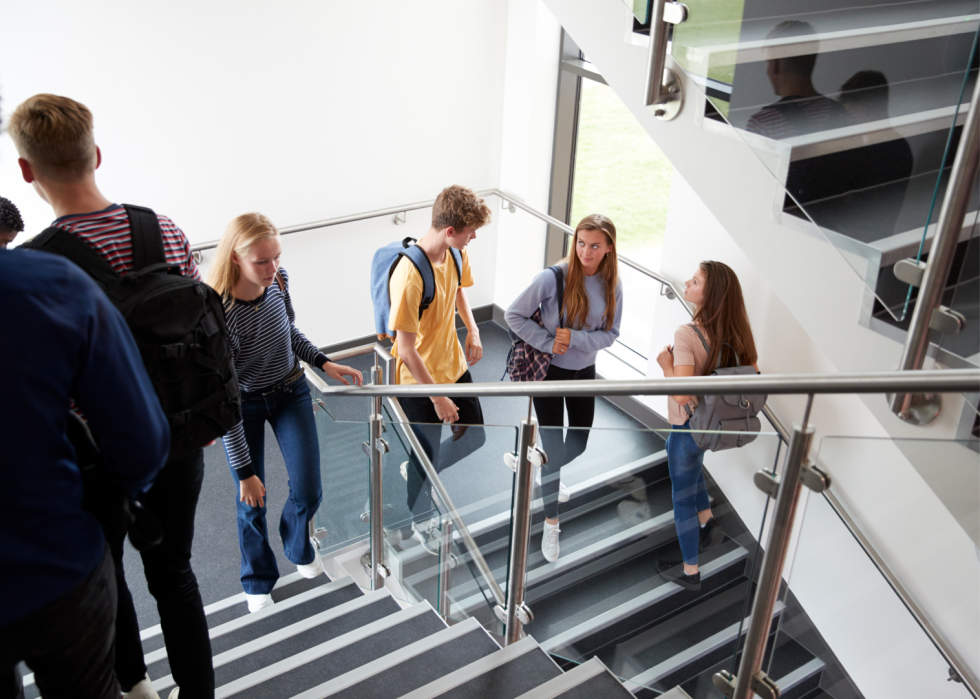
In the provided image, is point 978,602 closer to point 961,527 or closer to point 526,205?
point 961,527

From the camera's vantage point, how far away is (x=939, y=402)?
6.95 feet

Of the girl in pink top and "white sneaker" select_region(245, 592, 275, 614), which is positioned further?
"white sneaker" select_region(245, 592, 275, 614)

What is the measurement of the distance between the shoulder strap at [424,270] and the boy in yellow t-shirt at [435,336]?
23mm

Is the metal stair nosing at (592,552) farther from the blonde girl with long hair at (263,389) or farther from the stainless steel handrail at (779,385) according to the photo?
the blonde girl with long hair at (263,389)

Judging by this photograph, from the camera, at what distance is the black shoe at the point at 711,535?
6.48 feet

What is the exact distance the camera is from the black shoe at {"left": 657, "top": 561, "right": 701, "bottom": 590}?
2.04 m

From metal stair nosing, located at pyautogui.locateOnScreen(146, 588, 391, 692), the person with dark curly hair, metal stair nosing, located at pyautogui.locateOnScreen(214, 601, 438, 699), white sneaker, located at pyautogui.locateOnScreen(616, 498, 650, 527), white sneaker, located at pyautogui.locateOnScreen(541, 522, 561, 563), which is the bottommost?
metal stair nosing, located at pyautogui.locateOnScreen(146, 588, 391, 692)

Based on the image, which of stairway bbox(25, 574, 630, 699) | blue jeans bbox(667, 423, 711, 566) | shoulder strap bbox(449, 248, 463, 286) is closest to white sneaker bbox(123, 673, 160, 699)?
stairway bbox(25, 574, 630, 699)

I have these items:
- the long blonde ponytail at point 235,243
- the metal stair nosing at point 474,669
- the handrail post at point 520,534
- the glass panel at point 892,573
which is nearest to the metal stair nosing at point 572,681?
the metal stair nosing at point 474,669

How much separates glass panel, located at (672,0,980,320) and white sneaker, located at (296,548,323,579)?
2.36 meters

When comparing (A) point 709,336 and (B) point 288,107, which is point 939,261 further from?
(B) point 288,107

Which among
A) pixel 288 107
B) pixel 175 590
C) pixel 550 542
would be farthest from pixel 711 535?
pixel 288 107

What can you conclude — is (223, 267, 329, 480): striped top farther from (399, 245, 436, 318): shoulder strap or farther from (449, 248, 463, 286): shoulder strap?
(449, 248, 463, 286): shoulder strap

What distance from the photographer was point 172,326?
1.77 meters
